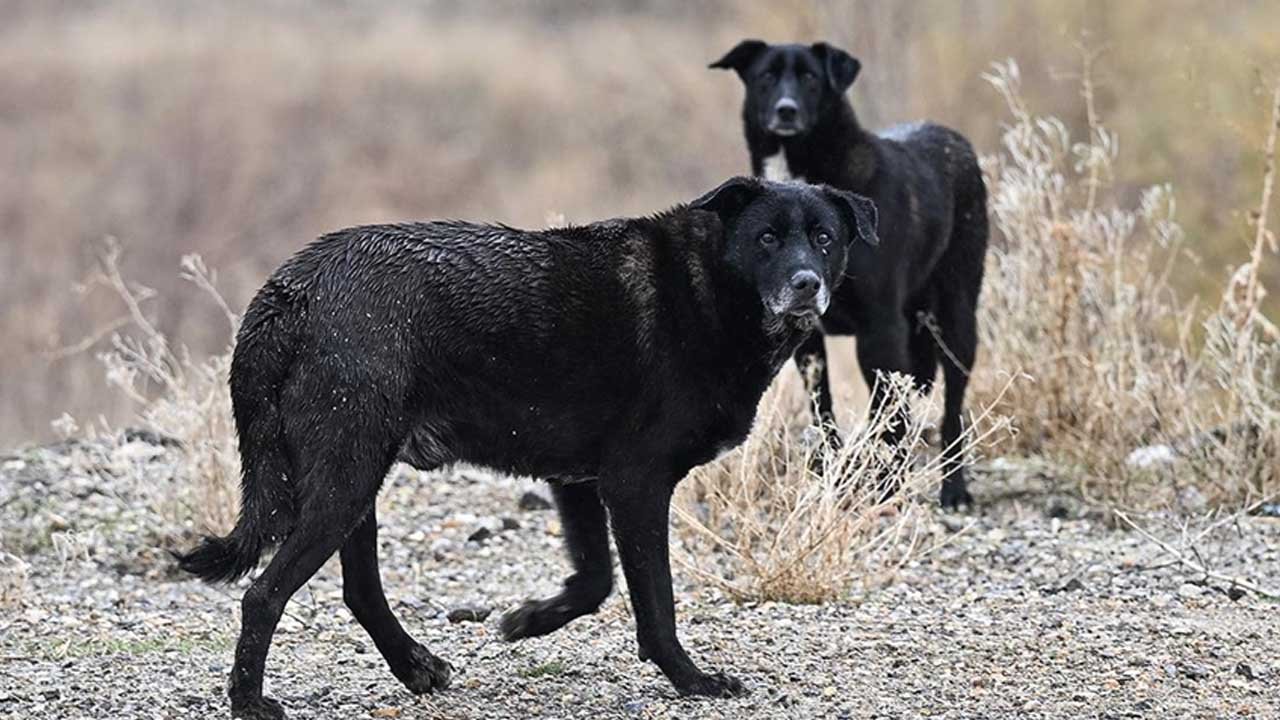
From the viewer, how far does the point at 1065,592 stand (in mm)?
7727

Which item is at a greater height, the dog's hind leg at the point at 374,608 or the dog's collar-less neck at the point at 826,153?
the dog's collar-less neck at the point at 826,153

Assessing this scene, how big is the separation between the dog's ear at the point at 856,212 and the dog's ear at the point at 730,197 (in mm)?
262

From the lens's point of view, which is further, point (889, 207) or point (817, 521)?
point (889, 207)

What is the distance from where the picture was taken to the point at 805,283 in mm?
6004

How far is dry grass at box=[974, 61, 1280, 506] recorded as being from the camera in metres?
9.16

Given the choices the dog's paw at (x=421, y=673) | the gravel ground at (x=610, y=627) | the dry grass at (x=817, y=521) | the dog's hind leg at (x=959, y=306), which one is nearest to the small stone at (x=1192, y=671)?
the gravel ground at (x=610, y=627)

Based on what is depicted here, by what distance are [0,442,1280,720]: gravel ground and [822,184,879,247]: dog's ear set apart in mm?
1341

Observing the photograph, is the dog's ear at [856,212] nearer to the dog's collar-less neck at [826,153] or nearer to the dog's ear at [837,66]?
the dog's collar-less neck at [826,153]

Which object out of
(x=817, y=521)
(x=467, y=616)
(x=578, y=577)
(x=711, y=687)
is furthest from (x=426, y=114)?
(x=711, y=687)

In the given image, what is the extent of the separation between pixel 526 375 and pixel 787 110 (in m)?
3.50

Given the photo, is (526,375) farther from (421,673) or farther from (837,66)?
(837,66)

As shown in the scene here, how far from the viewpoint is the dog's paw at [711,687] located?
5.98m

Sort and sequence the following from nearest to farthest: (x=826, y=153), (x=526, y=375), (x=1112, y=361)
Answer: (x=526, y=375) → (x=826, y=153) → (x=1112, y=361)

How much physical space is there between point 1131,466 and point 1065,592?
6.15 feet
